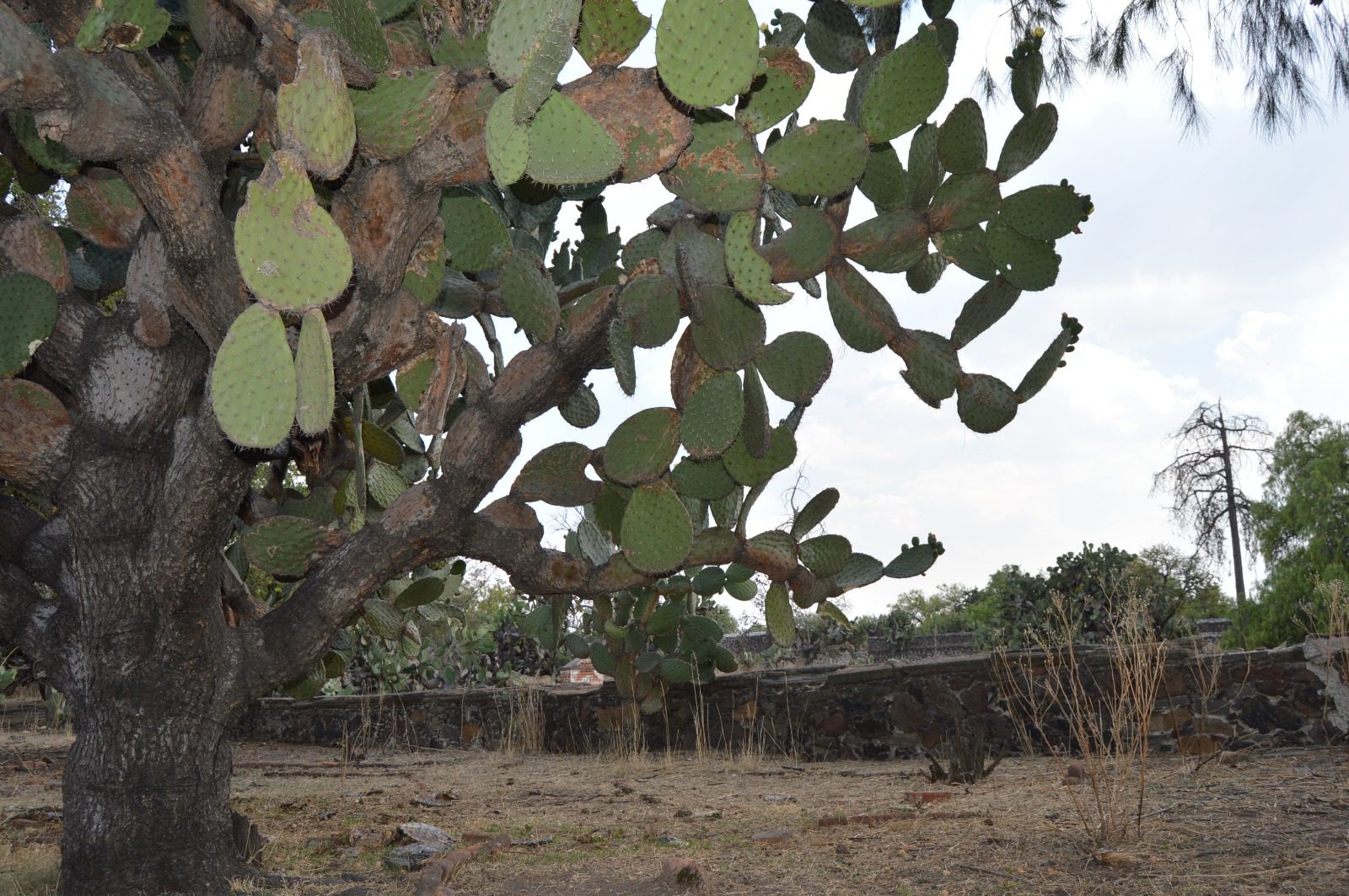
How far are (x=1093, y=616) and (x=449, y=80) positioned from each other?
8333 mm

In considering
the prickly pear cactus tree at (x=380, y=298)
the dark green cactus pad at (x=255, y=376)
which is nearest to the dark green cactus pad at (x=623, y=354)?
the prickly pear cactus tree at (x=380, y=298)

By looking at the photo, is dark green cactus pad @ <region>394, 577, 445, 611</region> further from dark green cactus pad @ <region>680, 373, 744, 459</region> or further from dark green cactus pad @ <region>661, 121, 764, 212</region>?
dark green cactus pad @ <region>661, 121, 764, 212</region>

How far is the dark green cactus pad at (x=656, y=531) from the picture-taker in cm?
361

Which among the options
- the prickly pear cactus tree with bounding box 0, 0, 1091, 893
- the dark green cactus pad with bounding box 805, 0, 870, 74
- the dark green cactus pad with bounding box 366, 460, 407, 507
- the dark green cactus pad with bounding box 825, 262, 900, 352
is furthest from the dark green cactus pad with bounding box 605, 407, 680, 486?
the dark green cactus pad with bounding box 805, 0, 870, 74

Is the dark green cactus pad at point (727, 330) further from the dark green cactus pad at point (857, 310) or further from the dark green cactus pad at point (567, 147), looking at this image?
the dark green cactus pad at point (567, 147)

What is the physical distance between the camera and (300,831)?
4426 mm

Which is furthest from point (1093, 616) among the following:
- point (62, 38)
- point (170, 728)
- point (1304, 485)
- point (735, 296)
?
point (1304, 485)

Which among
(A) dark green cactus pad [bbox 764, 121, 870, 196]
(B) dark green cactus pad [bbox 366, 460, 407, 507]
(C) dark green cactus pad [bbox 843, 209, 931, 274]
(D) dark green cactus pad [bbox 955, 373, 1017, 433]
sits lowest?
(B) dark green cactus pad [bbox 366, 460, 407, 507]

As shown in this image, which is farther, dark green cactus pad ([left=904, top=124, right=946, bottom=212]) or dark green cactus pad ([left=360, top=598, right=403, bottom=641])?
dark green cactus pad ([left=360, top=598, right=403, bottom=641])

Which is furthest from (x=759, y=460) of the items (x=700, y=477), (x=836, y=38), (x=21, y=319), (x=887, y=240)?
(x=21, y=319)

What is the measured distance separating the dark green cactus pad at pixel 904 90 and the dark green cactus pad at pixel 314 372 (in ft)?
5.96

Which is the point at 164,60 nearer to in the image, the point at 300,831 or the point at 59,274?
the point at 59,274

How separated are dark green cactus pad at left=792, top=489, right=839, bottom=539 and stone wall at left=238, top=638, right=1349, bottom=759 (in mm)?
2072

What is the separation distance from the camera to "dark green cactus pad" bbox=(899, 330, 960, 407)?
12.4 ft
